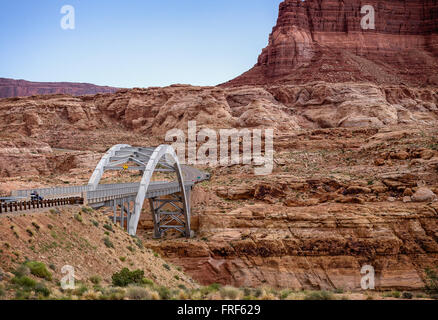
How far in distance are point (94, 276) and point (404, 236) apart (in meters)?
30.3

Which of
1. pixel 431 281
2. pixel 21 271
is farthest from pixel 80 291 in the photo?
pixel 431 281

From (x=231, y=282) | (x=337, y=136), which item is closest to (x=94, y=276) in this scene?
(x=231, y=282)

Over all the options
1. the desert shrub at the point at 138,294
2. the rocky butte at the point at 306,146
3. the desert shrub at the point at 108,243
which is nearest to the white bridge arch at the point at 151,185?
the rocky butte at the point at 306,146

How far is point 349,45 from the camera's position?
13200 centimetres

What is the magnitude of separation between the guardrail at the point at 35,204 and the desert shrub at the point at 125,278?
4.80 m

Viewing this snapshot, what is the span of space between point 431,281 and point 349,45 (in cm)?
10551

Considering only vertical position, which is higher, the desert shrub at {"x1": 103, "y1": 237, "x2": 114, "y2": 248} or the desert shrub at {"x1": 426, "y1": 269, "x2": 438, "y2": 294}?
the desert shrub at {"x1": 103, "y1": 237, "x2": 114, "y2": 248}

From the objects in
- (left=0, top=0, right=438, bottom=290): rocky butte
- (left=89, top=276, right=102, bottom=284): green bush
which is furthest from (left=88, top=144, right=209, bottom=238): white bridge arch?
(left=89, top=276, right=102, bottom=284): green bush

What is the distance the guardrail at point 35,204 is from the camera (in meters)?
18.8

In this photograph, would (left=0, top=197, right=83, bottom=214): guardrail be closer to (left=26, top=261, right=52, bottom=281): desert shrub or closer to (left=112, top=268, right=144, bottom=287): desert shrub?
(left=26, top=261, right=52, bottom=281): desert shrub

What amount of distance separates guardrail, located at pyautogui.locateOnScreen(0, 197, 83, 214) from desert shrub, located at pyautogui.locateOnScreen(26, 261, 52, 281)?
148 inches

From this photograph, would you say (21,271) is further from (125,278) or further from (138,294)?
(125,278)

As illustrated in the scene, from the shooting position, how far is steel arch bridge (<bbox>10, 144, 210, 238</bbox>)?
89.2ft

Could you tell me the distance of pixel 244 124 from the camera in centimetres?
8800
